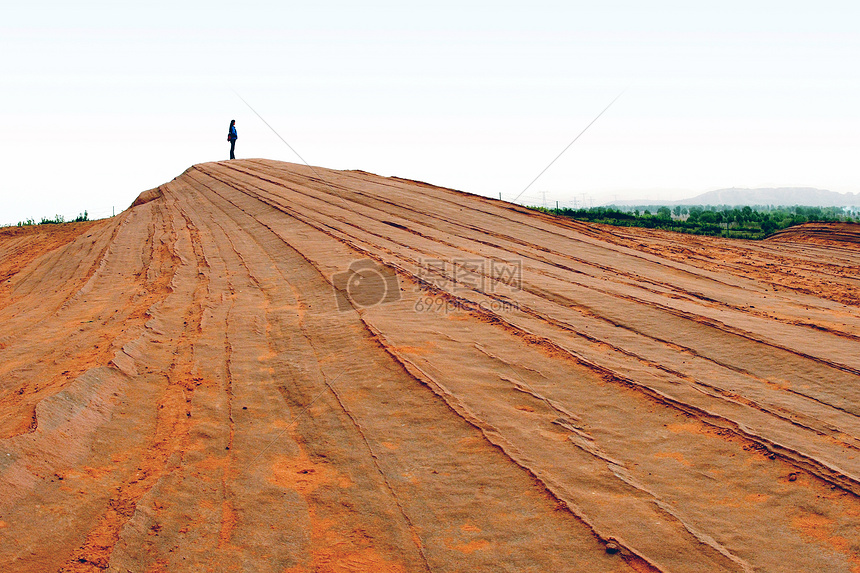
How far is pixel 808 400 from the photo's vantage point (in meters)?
4.16

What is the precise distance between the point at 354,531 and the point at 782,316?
203 inches

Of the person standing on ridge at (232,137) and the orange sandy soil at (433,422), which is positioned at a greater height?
the person standing on ridge at (232,137)

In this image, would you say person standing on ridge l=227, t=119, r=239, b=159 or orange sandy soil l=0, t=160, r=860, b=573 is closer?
orange sandy soil l=0, t=160, r=860, b=573

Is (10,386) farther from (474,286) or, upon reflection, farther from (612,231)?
(612,231)

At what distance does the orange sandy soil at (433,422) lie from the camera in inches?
111

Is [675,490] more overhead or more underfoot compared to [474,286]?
more underfoot

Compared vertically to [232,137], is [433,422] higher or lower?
lower

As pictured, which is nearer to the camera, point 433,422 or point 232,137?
point 433,422

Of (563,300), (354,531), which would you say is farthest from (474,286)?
(354,531)

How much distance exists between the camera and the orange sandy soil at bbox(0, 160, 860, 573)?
2824 millimetres

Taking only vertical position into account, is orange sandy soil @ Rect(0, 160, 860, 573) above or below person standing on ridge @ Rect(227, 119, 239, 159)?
below

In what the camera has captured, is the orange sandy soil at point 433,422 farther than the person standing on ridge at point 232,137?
No

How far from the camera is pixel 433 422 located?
398cm

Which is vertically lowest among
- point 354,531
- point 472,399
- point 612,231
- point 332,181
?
A: point 354,531
